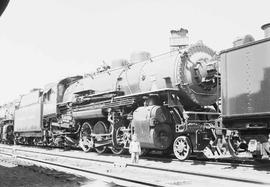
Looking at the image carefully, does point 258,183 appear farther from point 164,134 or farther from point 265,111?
point 164,134

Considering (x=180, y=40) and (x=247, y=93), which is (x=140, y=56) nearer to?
(x=180, y=40)

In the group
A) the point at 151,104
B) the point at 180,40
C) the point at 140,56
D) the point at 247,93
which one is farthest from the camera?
the point at 140,56

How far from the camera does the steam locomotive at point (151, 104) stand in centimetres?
1133

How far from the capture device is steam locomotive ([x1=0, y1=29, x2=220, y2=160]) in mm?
11328

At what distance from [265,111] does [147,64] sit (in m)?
5.81

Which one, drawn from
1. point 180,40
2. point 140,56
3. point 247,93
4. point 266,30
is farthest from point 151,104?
point 266,30

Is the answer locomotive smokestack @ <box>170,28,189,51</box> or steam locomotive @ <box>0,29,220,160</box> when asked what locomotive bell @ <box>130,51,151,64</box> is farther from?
locomotive smokestack @ <box>170,28,189,51</box>

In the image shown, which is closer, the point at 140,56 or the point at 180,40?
the point at 180,40

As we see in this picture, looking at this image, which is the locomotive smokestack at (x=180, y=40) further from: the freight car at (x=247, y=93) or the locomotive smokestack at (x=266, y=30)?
the locomotive smokestack at (x=266, y=30)

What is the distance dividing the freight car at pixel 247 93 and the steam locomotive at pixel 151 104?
1078 millimetres

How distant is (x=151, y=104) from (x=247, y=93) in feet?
13.7

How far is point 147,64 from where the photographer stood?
13062 millimetres

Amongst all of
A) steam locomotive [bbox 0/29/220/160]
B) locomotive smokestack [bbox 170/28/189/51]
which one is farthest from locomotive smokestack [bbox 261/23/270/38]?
locomotive smokestack [bbox 170/28/189/51]

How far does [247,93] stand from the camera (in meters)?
8.48
